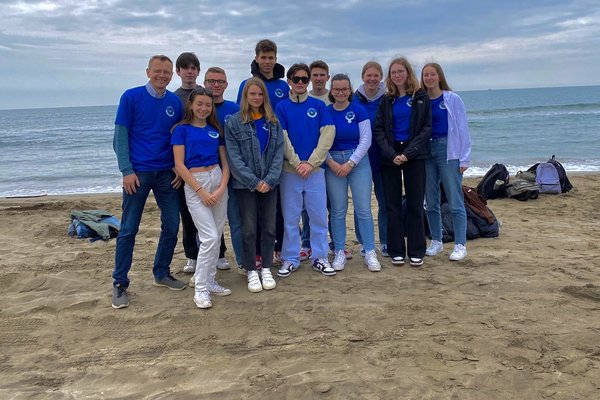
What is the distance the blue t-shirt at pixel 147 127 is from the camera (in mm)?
3828

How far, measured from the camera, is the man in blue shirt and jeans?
3.82 m

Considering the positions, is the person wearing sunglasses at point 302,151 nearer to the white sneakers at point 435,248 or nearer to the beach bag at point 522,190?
the white sneakers at point 435,248

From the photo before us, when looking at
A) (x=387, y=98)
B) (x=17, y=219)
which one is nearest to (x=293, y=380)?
(x=387, y=98)

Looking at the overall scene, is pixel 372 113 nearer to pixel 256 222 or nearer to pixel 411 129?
pixel 411 129

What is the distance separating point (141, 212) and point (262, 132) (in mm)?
1311

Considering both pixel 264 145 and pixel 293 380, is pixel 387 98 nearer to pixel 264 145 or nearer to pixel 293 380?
pixel 264 145

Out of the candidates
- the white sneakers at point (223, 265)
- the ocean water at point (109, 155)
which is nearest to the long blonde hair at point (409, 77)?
the white sneakers at point (223, 265)

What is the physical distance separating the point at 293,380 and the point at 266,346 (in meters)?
0.48

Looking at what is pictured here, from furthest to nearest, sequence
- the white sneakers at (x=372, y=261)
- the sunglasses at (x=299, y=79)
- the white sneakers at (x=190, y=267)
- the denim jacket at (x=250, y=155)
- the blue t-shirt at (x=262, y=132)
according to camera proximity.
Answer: the white sneakers at (x=190, y=267) → the white sneakers at (x=372, y=261) → the sunglasses at (x=299, y=79) → the blue t-shirt at (x=262, y=132) → the denim jacket at (x=250, y=155)

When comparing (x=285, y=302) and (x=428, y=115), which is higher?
(x=428, y=115)

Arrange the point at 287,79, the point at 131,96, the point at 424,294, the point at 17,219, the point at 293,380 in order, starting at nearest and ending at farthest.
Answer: the point at 293,380, the point at 131,96, the point at 424,294, the point at 287,79, the point at 17,219

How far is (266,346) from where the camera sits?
3.31 m

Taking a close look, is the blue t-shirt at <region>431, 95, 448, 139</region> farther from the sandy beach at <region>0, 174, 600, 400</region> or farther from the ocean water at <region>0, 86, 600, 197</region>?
the ocean water at <region>0, 86, 600, 197</region>

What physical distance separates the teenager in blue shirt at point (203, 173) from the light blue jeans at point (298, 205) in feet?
2.22
